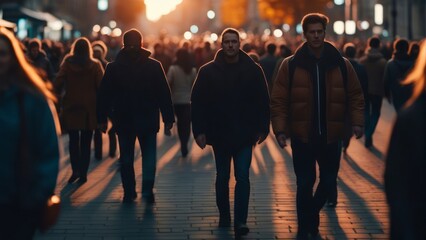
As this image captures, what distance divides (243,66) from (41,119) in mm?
4006

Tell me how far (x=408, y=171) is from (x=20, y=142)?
184 cm

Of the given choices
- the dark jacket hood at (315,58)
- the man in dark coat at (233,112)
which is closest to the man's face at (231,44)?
the man in dark coat at (233,112)

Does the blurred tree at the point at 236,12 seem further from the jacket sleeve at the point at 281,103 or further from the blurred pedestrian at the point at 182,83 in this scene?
the jacket sleeve at the point at 281,103

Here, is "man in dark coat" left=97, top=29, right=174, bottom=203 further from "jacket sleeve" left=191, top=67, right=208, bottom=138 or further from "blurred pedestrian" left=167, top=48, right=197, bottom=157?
"blurred pedestrian" left=167, top=48, right=197, bottom=157

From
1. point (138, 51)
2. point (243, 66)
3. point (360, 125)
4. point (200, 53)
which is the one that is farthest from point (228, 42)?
point (200, 53)

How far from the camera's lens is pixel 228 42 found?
8.60m

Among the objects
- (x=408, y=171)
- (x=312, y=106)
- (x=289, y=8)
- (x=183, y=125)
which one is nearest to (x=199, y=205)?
(x=312, y=106)

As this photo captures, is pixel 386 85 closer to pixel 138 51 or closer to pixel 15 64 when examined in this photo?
pixel 138 51

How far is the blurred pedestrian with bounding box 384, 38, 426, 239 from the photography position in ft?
13.0

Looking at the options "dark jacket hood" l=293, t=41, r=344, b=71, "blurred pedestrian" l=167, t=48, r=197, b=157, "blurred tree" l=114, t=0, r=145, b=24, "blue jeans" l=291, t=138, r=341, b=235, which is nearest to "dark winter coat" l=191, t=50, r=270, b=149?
"blue jeans" l=291, t=138, r=341, b=235

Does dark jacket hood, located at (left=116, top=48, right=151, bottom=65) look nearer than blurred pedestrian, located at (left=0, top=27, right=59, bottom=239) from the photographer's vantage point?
No

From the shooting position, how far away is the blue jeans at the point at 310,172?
8125 millimetres

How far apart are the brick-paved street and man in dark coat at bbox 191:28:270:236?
0.56 metres

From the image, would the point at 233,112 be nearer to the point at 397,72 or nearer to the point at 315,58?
the point at 315,58
